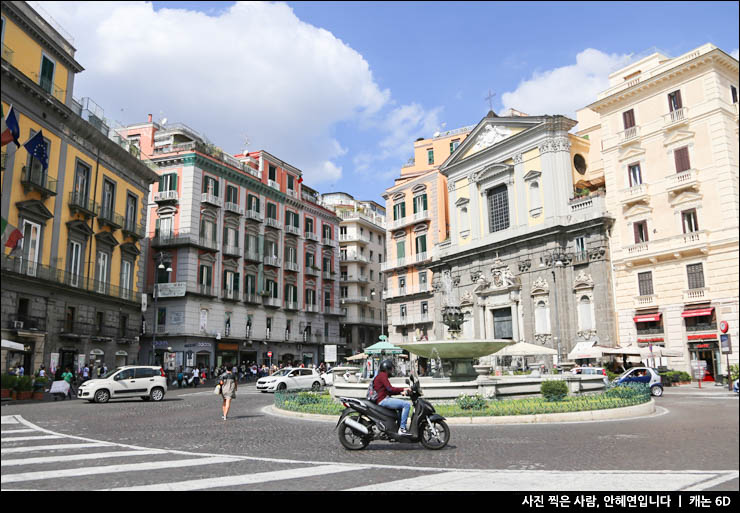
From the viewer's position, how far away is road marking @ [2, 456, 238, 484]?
7.06 m

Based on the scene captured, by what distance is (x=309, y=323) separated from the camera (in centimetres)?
5728

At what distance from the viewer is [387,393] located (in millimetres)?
9844

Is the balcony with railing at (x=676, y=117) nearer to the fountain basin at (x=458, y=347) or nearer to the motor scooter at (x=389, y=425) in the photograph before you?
the fountain basin at (x=458, y=347)

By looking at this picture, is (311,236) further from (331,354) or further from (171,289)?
(331,354)

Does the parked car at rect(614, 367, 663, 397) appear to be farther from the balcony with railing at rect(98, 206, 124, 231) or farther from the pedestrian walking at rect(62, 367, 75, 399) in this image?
the balcony with railing at rect(98, 206, 124, 231)

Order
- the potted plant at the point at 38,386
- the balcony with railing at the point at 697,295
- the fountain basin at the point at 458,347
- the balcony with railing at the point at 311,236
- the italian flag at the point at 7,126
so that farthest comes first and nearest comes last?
the balcony with railing at the point at 311,236
the balcony with railing at the point at 697,295
the potted plant at the point at 38,386
the fountain basin at the point at 458,347
the italian flag at the point at 7,126

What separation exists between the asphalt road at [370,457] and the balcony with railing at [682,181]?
1972cm

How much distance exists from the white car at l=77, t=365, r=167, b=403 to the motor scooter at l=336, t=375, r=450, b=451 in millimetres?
16797

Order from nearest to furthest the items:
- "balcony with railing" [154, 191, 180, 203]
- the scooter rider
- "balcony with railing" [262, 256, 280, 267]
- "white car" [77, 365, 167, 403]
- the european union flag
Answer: the european union flag, the scooter rider, "white car" [77, 365, 167, 403], "balcony with railing" [154, 191, 180, 203], "balcony with railing" [262, 256, 280, 267]

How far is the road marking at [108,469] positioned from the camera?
7.06m

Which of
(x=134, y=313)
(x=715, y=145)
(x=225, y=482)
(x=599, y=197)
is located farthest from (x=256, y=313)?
(x=225, y=482)

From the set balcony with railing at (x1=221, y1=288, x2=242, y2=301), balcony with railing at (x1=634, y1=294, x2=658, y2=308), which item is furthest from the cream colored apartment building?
balcony with railing at (x1=634, y1=294, x2=658, y2=308)

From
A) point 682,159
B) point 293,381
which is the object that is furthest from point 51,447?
point 682,159

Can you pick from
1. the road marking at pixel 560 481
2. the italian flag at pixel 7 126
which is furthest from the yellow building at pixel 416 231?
the italian flag at pixel 7 126
